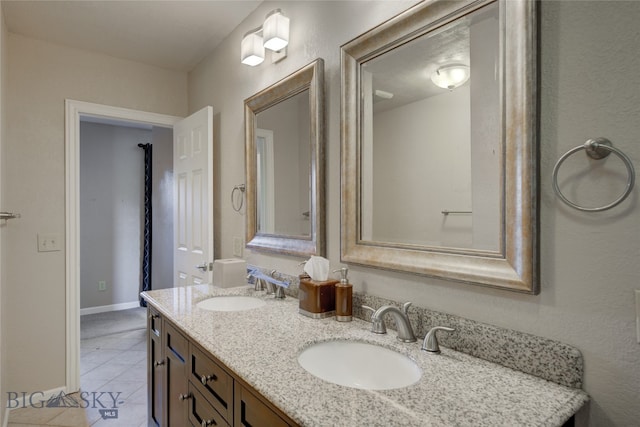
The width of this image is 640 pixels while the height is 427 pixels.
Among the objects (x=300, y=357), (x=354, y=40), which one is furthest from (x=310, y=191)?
(x=300, y=357)

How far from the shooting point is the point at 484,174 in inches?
40.4

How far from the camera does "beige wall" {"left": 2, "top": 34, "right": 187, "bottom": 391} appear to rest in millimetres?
2322

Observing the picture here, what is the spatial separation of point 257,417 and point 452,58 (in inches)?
46.0

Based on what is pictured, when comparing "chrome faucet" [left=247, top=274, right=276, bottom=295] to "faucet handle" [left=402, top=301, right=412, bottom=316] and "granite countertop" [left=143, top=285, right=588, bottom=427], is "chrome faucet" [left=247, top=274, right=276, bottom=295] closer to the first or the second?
"granite countertop" [left=143, top=285, right=588, bottom=427]

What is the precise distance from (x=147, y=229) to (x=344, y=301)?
404 cm

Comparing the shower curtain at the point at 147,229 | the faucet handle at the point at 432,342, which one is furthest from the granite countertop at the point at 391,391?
the shower curtain at the point at 147,229

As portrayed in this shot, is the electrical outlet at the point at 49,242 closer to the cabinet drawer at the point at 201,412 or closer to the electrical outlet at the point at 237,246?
the electrical outlet at the point at 237,246

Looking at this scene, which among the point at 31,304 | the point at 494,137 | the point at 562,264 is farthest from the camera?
the point at 31,304

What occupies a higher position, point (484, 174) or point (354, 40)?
point (354, 40)

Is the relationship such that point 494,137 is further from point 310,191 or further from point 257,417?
point 257,417

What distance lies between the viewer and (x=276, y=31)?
1.72m

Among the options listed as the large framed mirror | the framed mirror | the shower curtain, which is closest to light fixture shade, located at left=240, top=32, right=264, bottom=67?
the framed mirror

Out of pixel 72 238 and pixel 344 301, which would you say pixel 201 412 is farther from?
pixel 72 238

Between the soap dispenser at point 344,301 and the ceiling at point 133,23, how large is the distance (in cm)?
169
